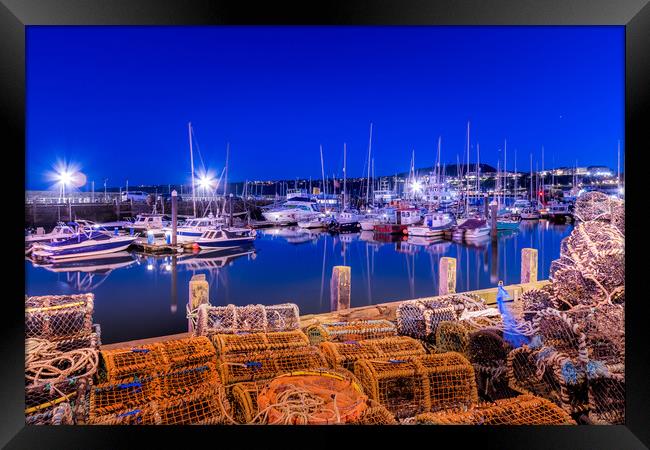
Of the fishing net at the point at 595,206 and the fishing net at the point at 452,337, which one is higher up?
the fishing net at the point at 595,206

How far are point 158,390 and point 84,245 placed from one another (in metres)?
2.78

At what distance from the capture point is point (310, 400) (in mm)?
3111

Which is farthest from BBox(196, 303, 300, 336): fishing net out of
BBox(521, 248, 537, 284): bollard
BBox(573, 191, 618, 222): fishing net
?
BBox(521, 248, 537, 284): bollard

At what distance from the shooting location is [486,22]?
11.1 feet

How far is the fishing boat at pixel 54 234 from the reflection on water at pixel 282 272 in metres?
0.26

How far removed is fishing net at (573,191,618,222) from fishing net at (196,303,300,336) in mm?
2856

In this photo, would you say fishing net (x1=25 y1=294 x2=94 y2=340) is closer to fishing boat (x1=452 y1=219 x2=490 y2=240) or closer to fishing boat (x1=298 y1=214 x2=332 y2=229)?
fishing boat (x1=298 y1=214 x2=332 y2=229)

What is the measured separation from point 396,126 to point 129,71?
2958 millimetres

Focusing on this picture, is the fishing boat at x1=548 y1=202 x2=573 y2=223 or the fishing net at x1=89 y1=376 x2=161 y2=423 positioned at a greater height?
the fishing boat at x1=548 y1=202 x2=573 y2=223

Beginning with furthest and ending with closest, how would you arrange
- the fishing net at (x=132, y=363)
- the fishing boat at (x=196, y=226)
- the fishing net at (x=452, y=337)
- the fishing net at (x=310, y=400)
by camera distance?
the fishing boat at (x=196, y=226)
the fishing net at (x=452, y=337)
the fishing net at (x=132, y=363)
the fishing net at (x=310, y=400)

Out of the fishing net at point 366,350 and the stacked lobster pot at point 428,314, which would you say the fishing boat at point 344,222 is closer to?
the stacked lobster pot at point 428,314

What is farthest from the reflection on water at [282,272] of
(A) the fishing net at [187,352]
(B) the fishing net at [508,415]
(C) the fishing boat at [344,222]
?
(B) the fishing net at [508,415]

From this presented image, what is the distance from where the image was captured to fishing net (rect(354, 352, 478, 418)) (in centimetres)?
326

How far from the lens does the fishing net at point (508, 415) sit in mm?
3225
